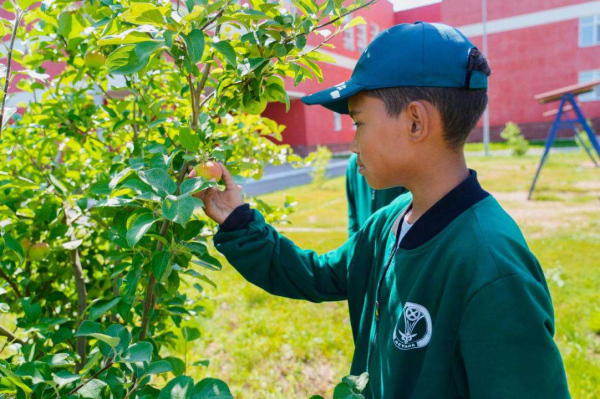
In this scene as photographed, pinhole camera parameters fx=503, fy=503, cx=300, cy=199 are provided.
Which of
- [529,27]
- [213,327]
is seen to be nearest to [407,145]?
[213,327]

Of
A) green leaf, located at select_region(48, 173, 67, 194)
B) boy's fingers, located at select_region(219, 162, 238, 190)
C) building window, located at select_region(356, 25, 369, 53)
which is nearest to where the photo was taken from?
boy's fingers, located at select_region(219, 162, 238, 190)

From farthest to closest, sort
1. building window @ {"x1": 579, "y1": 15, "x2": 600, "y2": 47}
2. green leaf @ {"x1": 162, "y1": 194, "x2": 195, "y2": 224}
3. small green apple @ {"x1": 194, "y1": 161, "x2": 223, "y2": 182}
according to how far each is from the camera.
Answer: building window @ {"x1": 579, "y1": 15, "x2": 600, "y2": 47}
small green apple @ {"x1": 194, "y1": 161, "x2": 223, "y2": 182}
green leaf @ {"x1": 162, "y1": 194, "x2": 195, "y2": 224}

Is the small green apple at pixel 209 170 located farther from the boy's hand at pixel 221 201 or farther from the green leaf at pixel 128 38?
the green leaf at pixel 128 38

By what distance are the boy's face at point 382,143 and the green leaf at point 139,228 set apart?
511 millimetres

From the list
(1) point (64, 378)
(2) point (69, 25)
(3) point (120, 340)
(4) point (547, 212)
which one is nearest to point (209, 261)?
(3) point (120, 340)

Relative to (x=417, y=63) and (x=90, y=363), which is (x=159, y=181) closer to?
(x=90, y=363)

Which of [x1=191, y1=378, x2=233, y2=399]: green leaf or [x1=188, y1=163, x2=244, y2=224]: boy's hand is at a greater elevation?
[x1=188, y1=163, x2=244, y2=224]: boy's hand

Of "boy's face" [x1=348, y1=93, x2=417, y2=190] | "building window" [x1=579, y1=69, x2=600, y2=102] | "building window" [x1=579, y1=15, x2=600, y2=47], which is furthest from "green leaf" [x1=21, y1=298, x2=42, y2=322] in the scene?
"building window" [x1=579, y1=15, x2=600, y2=47]

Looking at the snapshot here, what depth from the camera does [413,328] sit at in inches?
41.7

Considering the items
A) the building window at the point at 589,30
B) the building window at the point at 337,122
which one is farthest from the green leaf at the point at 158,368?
the building window at the point at 589,30

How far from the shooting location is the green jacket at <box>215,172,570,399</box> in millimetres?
894

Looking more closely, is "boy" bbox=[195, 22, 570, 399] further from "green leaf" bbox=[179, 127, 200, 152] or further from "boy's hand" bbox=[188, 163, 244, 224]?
"green leaf" bbox=[179, 127, 200, 152]

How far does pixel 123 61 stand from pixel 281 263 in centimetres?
71

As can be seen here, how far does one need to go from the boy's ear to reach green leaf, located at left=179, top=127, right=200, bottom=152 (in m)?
0.47
